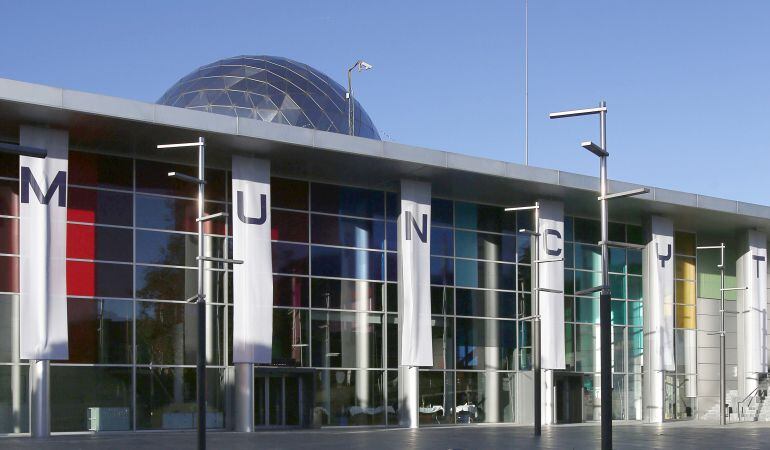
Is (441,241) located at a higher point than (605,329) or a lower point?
higher

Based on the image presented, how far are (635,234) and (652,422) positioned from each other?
29.4ft

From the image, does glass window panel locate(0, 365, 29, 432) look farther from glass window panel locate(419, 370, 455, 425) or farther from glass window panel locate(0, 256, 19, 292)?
glass window panel locate(419, 370, 455, 425)

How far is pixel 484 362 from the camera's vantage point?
46.2 meters

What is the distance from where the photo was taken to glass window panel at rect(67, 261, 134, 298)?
3575 cm

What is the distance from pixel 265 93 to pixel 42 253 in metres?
13.3

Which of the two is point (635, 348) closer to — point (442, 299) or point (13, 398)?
point (442, 299)

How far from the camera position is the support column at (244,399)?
37250 mm

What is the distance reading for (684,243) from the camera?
181 feet

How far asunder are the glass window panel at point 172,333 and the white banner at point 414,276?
281 inches

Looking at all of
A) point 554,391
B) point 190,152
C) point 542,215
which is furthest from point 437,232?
point 190,152

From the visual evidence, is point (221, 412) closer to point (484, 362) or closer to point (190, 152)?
point (190, 152)

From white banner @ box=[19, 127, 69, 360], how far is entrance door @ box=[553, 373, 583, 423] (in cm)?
2317

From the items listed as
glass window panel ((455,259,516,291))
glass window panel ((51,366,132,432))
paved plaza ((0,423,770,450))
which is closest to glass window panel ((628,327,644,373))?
glass window panel ((455,259,516,291))

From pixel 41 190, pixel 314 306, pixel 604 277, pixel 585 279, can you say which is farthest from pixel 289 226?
pixel 604 277
